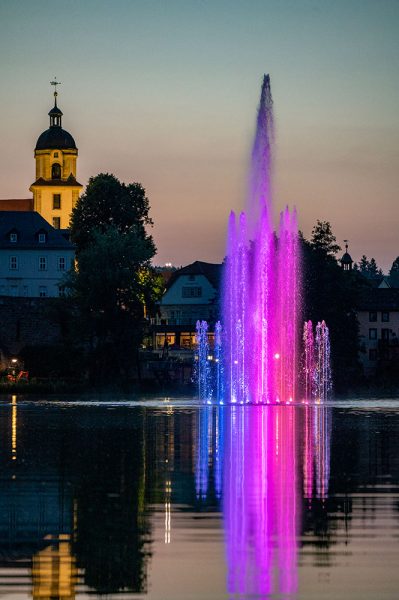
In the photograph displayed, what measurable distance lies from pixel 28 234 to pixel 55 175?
41982 millimetres

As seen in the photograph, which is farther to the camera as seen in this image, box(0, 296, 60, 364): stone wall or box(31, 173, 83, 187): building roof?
box(31, 173, 83, 187): building roof

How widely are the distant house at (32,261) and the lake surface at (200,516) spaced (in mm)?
89638

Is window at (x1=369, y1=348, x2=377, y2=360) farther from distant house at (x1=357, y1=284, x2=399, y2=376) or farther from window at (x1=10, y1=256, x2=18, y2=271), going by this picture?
window at (x1=10, y1=256, x2=18, y2=271)

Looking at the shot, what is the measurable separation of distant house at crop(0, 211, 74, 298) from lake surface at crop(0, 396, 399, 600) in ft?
294

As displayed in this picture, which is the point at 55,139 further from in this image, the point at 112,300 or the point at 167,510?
the point at 167,510

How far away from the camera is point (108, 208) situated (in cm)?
11344

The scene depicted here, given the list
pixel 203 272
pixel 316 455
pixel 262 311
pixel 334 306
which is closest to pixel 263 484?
pixel 316 455

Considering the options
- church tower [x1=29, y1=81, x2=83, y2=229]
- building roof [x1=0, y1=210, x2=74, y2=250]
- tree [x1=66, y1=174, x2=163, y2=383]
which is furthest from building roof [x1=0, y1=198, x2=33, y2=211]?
tree [x1=66, y1=174, x2=163, y2=383]

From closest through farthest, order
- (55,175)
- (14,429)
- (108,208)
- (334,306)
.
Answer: (14,429) → (334,306) → (108,208) → (55,175)

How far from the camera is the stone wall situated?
97.8 metres

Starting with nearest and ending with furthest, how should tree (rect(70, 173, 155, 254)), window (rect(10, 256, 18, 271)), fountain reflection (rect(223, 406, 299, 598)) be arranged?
fountain reflection (rect(223, 406, 299, 598)), tree (rect(70, 173, 155, 254)), window (rect(10, 256, 18, 271))

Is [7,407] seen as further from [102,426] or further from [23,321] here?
[23,321]

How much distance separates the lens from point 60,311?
9412cm

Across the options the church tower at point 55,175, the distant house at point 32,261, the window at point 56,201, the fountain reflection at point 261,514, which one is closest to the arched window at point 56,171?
the church tower at point 55,175
